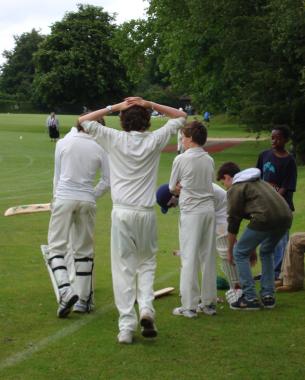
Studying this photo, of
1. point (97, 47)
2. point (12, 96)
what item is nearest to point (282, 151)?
point (97, 47)

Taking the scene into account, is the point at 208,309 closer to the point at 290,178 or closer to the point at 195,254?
the point at 195,254

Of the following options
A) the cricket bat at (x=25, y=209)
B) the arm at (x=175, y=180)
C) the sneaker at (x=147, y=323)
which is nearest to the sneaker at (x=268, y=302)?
the arm at (x=175, y=180)

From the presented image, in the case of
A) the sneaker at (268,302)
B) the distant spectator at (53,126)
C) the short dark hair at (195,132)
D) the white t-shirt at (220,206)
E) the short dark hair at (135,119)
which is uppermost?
the short dark hair at (135,119)

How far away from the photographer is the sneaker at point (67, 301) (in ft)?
26.7

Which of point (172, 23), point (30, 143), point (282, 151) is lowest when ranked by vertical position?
point (30, 143)

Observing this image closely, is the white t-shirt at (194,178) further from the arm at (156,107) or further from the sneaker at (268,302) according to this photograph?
the sneaker at (268,302)

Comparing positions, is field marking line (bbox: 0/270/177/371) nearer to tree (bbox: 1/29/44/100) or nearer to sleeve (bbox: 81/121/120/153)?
sleeve (bbox: 81/121/120/153)

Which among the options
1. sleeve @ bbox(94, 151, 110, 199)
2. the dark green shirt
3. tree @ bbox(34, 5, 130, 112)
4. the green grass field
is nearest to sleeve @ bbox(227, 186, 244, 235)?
the dark green shirt

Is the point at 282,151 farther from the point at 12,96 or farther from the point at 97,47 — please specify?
the point at 12,96

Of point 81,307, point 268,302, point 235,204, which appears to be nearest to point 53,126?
point 81,307

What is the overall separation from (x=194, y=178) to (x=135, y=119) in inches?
48.1

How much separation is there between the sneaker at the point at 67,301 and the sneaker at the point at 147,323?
4.00 feet

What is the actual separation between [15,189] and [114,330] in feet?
62.5

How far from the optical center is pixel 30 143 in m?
51.4
